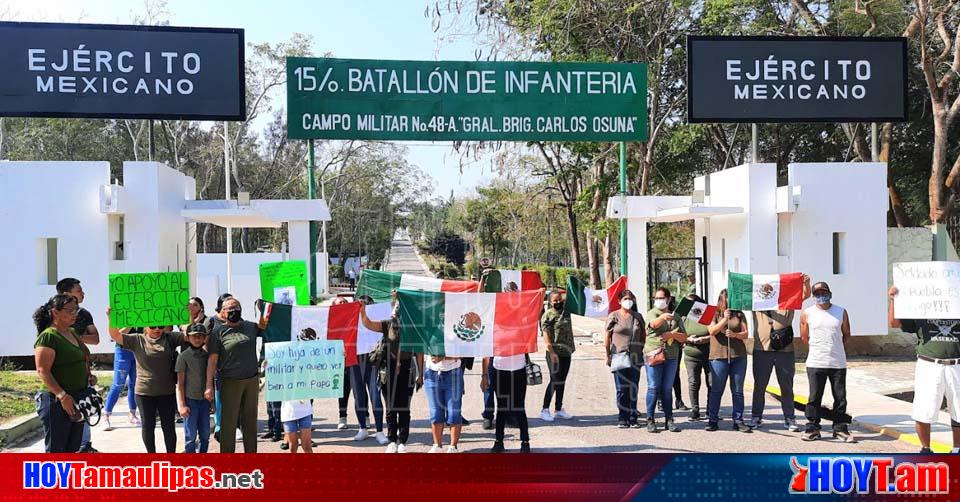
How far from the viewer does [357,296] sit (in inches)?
350

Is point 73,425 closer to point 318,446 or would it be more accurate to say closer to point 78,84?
point 318,446

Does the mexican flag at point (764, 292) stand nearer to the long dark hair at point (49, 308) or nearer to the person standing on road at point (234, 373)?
the person standing on road at point (234, 373)

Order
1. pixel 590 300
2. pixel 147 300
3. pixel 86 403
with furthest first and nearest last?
pixel 590 300 → pixel 147 300 → pixel 86 403

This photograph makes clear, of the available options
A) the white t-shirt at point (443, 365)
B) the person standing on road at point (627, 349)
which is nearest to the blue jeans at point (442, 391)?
the white t-shirt at point (443, 365)

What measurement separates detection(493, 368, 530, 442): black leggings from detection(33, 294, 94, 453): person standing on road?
3.96 m

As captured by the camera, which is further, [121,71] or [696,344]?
[696,344]

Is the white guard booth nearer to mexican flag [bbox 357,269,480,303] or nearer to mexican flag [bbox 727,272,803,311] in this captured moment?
mexican flag [bbox 727,272,803,311]

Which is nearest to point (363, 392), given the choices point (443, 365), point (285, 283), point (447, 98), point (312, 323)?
point (312, 323)

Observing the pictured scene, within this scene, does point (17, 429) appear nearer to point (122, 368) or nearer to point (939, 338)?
point (122, 368)

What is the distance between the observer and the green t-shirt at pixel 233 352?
699 centimetres

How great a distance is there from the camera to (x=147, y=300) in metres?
7.21

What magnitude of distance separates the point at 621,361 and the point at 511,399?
1.76 metres

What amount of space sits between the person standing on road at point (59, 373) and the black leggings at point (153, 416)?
577 mm

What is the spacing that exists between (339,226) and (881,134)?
1322 inches
